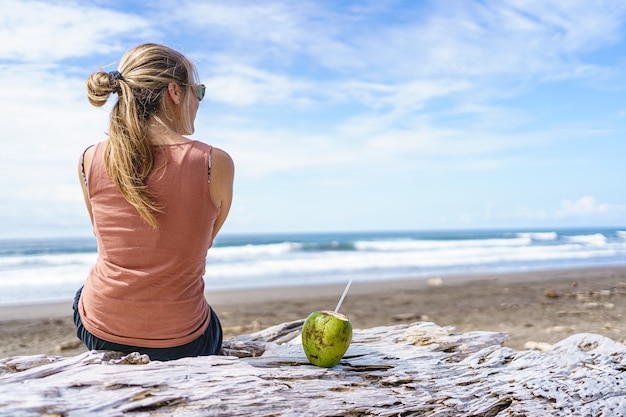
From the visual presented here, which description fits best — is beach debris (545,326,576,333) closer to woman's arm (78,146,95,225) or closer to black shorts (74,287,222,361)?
black shorts (74,287,222,361)

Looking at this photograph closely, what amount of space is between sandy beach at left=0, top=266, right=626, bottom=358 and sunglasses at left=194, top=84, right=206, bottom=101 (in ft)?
13.5

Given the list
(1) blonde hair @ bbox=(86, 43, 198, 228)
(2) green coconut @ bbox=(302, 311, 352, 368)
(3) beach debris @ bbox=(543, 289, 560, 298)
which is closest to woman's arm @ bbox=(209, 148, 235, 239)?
(1) blonde hair @ bbox=(86, 43, 198, 228)

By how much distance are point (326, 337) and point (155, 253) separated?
93 centimetres

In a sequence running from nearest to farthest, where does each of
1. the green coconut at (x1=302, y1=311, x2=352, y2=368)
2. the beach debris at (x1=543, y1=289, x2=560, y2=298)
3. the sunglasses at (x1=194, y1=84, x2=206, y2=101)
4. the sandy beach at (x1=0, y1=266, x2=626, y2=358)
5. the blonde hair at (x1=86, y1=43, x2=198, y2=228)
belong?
1. the blonde hair at (x1=86, y1=43, x2=198, y2=228)
2. the green coconut at (x1=302, y1=311, x2=352, y2=368)
3. the sunglasses at (x1=194, y1=84, x2=206, y2=101)
4. the sandy beach at (x1=0, y1=266, x2=626, y2=358)
5. the beach debris at (x1=543, y1=289, x2=560, y2=298)

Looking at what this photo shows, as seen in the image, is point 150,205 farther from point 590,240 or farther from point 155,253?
point 590,240

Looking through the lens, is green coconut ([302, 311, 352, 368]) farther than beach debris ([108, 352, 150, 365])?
Yes

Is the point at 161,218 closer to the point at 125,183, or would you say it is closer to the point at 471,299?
the point at 125,183

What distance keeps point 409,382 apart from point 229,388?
3.16 ft

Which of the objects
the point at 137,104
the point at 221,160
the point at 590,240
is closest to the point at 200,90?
the point at 137,104

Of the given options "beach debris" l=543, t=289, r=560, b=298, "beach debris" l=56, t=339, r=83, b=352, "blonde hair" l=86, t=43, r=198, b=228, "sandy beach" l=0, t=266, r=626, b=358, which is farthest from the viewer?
"beach debris" l=543, t=289, r=560, b=298

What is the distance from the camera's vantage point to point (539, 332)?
698 centimetres

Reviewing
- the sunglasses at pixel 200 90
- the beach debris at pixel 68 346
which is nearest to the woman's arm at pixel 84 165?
the sunglasses at pixel 200 90

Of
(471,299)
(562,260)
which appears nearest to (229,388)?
(471,299)

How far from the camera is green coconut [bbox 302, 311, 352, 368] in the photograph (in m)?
2.73
